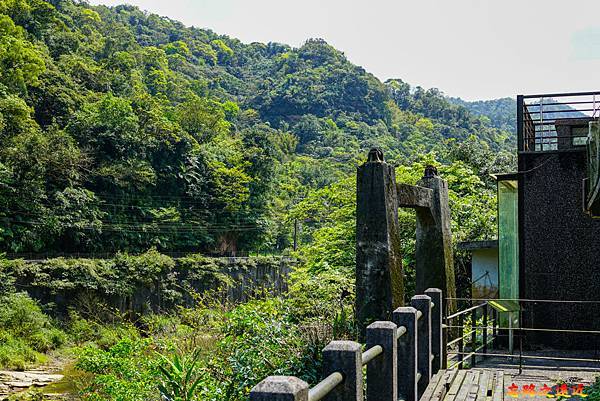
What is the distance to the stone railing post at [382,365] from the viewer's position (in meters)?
4.60

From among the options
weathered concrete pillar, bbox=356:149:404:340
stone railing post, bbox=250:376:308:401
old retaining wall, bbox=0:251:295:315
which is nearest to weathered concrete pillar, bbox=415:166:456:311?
weathered concrete pillar, bbox=356:149:404:340

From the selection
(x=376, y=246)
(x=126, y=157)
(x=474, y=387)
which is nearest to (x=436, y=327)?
(x=474, y=387)

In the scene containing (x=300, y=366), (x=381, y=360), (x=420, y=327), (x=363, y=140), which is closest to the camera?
(x=381, y=360)

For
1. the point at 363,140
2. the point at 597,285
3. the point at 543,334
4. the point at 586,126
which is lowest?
the point at 543,334

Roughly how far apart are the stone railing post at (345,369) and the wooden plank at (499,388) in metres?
3.68

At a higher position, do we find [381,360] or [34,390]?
[381,360]

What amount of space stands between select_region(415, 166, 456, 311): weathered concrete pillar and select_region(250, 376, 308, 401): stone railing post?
649 centimetres

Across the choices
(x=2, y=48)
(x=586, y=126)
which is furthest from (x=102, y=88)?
(x=586, y=126)

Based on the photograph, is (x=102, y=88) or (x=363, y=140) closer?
(x=102, y=88)

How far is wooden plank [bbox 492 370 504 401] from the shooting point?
6621 millimetres

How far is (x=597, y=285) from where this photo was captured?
35.4 ft

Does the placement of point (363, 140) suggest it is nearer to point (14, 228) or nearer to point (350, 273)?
point (14, 228)

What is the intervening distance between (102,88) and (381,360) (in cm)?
4785

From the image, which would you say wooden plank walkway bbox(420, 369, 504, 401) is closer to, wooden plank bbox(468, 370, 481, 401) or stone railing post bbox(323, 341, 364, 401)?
wooden plank bbox(468, 370, 481, 401)
